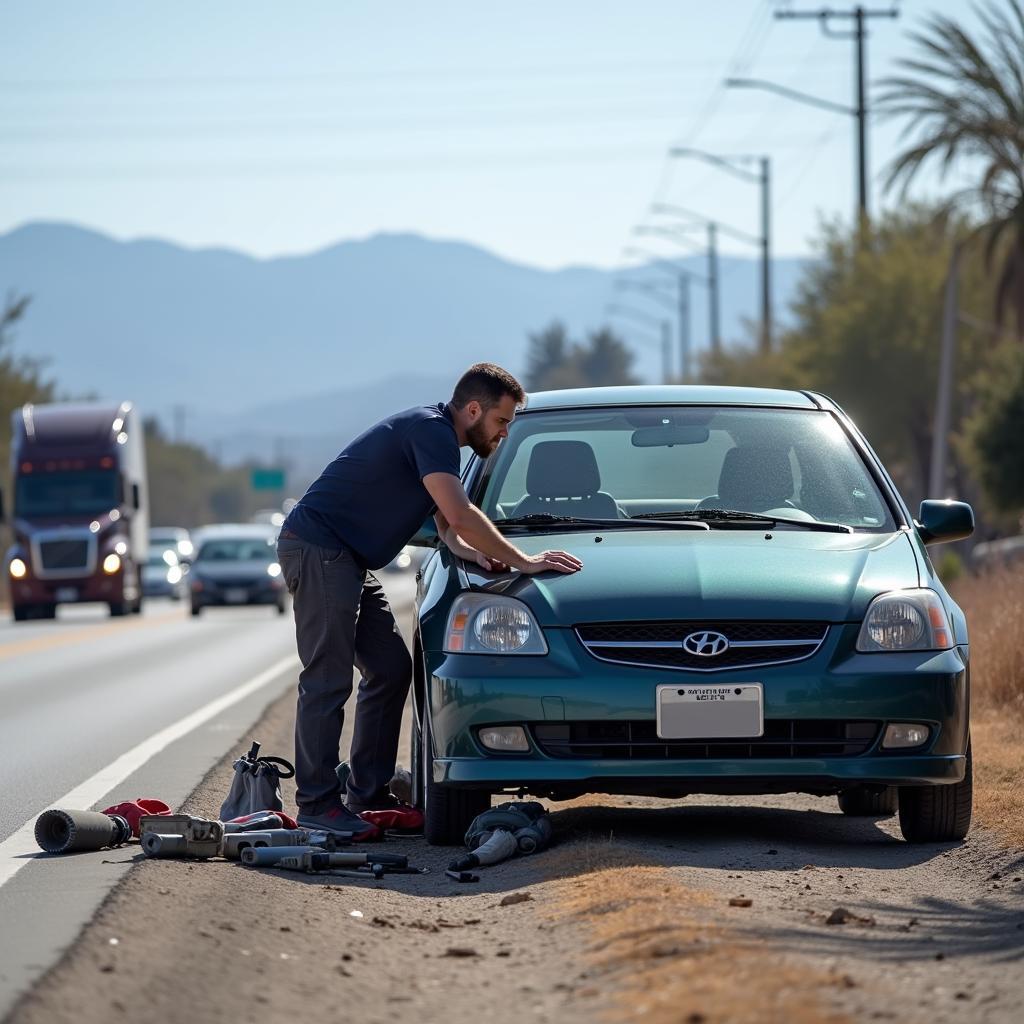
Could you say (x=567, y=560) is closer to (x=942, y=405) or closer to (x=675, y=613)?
(x=675, y=613)

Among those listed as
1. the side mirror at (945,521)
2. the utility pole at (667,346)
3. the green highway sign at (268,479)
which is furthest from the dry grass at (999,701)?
the green highway sign at (268,479)

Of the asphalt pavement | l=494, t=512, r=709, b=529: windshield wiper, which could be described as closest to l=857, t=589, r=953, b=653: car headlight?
l=494, t=512, r=709, b=529: windshield wiper

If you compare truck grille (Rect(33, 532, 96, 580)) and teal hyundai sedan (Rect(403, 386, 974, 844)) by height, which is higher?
teal hyundai sedan (Rect(403, 386, 974, 844))

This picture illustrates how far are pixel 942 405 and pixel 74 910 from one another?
2806 cm

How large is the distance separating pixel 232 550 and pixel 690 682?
3423 cm

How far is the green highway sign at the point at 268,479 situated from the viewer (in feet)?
454

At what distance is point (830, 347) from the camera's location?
50.9m

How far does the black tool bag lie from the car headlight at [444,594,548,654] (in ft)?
3.62

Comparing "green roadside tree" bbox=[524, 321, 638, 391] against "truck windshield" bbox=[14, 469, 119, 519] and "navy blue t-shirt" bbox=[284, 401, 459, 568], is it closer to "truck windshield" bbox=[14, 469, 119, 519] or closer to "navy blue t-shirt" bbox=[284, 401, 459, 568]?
"truck windshield" bbox=[14, 469, 119, 519]

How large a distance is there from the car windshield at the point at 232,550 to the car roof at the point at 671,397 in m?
31.8

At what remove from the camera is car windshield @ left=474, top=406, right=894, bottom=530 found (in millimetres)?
8828

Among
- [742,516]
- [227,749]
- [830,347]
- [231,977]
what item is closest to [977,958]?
[231,977]

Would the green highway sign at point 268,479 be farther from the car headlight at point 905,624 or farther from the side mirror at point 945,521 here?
the car headlight at point 905,624

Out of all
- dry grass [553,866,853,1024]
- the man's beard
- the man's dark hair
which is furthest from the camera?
the man's beard
